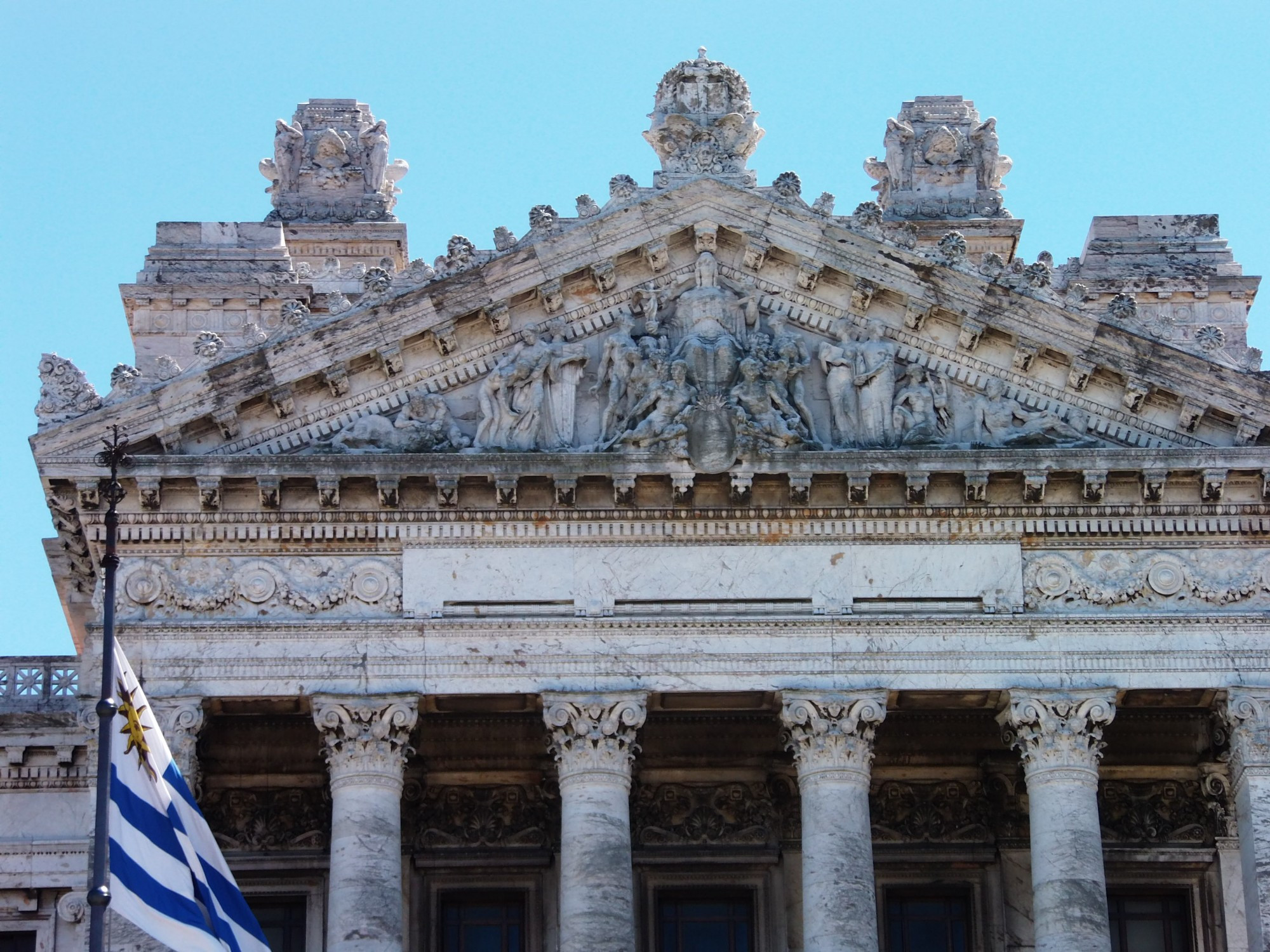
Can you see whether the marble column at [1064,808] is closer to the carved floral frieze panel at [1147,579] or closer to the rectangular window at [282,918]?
the carved floral frieze panel at [1147,579]

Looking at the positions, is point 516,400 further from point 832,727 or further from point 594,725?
point 832,727

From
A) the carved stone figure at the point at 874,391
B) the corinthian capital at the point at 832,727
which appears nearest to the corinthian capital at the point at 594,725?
the corinthian capital at the point at 832,727

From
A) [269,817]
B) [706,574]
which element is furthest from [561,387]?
[269,817]

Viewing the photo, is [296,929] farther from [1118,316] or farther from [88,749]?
[1118,316]

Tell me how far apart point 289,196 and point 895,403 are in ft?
41.5

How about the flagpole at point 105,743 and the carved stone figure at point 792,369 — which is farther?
the carved stone figure at point 792,369

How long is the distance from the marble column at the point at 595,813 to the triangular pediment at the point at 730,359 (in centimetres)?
323

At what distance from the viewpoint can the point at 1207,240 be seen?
43.7 metres

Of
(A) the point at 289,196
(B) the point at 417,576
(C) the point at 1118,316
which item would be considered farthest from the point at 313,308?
(C) the point at 1118,316

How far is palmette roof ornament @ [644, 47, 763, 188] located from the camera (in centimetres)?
3812

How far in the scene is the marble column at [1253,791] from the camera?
34969 mm

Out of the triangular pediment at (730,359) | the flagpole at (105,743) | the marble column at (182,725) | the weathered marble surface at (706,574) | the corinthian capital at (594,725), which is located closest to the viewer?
the flagpole at (105,743)

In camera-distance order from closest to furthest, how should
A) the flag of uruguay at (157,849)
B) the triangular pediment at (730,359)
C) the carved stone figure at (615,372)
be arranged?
the flag of uruguay at (157,849) → the triangular pediment at (730,359) → the carved stone figure at (615,372)

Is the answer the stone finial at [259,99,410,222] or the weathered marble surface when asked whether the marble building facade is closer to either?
the weathered marble surface
